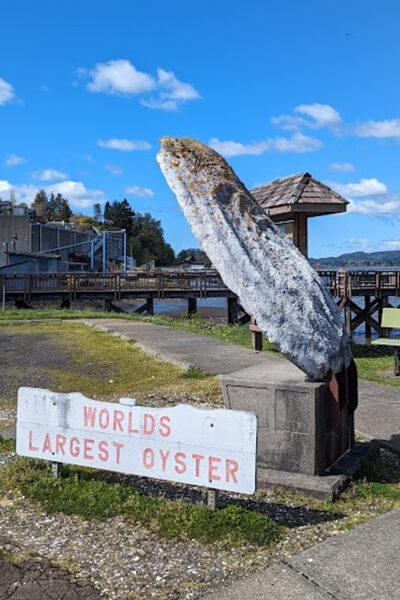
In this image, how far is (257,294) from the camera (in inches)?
A: 160

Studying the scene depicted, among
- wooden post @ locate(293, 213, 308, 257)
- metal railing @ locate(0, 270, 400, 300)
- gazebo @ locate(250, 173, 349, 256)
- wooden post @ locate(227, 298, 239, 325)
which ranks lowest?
wooden post @ locate(227, 298, 239, 325)

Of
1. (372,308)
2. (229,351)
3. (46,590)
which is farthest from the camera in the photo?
(372,308)

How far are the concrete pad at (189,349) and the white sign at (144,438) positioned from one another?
442 centimetres

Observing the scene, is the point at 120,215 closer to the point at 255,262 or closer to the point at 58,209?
the point at 58,209

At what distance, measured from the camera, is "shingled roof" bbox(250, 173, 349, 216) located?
998cm

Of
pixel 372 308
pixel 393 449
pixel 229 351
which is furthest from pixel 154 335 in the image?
pixel 372 308

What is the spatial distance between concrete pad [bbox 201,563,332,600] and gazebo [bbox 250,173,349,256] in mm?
7534

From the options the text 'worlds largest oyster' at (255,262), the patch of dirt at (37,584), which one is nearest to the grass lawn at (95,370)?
the text 'worlds largest oyster' at (255,262)

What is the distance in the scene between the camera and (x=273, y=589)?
2.70 metres

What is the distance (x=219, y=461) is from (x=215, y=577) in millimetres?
805

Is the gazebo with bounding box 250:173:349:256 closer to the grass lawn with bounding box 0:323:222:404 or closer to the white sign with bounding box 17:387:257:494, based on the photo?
the grass lawn with bounding box 0:323:222:404

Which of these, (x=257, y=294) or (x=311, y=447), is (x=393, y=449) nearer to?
(x=311, y=447)

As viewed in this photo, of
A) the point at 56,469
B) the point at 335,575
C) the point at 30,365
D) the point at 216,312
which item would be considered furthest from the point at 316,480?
the point at 216,312

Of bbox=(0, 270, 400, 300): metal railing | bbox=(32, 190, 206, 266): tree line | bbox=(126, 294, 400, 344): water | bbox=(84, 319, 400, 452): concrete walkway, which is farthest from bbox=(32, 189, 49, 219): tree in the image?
bbox=(84, 319, 400, 452): concrete walkway
